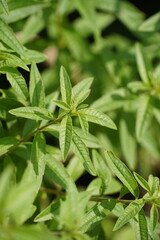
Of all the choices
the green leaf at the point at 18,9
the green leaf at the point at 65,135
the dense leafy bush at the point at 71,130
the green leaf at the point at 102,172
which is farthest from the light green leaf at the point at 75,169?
the green leaf at the point at 18,9

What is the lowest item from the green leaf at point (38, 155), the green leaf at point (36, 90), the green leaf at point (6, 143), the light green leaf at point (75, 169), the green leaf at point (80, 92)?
the light green leaf at point (75, 169)

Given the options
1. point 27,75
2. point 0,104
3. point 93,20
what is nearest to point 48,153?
point 0,104


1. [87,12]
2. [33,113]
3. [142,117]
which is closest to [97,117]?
[33,113]

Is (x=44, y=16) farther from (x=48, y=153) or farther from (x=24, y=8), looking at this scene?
(x=48, y=153)

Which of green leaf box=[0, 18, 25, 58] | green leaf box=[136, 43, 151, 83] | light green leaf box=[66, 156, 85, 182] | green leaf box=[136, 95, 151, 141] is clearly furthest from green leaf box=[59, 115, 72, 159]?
green leaf box=[136, 43, 151, 83]

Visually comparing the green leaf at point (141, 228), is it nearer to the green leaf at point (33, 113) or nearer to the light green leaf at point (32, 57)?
the green leaf at point (33, 113)

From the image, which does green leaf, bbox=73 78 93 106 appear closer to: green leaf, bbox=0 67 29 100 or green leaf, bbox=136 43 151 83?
green leaf, bbox=0 67 29 100

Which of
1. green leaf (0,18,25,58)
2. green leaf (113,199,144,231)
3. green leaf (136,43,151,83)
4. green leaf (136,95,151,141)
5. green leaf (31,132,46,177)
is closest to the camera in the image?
green leaf (113,199,144,231)
